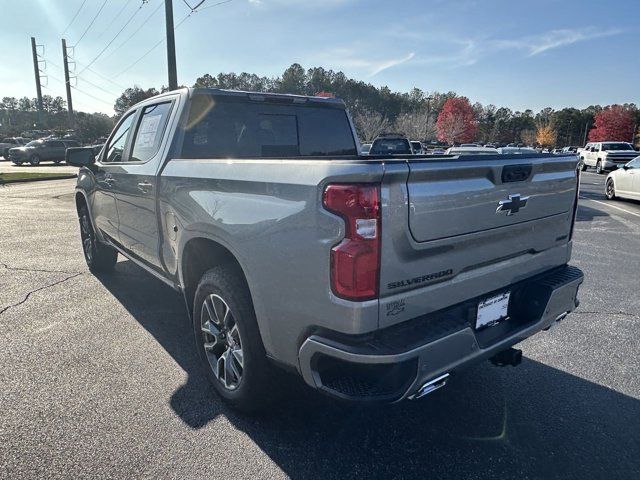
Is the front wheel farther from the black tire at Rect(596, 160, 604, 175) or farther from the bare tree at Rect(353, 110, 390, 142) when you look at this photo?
the bare tree at Rect(353, 110, 390, 142)

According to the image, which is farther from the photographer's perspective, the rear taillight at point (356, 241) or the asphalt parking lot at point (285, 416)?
the asphalt parking lot at point (285, 416)

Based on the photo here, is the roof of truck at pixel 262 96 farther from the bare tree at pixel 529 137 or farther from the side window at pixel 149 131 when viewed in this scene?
the bare tree at pixel 529 137

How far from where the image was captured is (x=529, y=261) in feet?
8.97

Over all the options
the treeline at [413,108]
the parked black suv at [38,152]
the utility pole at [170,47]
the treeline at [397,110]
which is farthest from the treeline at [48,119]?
the utility pole at [170,47]

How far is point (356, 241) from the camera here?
189cm

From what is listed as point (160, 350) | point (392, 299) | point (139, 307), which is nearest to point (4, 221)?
point (139, 307)

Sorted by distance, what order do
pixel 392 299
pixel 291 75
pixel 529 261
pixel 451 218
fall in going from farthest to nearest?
pixel 291 75 → pixel 529 261 → pixel 451 218 → pixel 392 299

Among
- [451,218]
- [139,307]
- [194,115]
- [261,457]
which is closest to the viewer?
[451,218]

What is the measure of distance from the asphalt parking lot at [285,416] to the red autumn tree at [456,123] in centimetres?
6991

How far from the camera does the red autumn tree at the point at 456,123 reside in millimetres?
70688

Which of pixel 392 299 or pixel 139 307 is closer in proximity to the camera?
pixel 392 299

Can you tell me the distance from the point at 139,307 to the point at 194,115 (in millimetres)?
2234

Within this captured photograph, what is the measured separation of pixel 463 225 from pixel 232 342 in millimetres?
1542

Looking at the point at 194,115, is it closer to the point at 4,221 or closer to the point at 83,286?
the point at 83,286
